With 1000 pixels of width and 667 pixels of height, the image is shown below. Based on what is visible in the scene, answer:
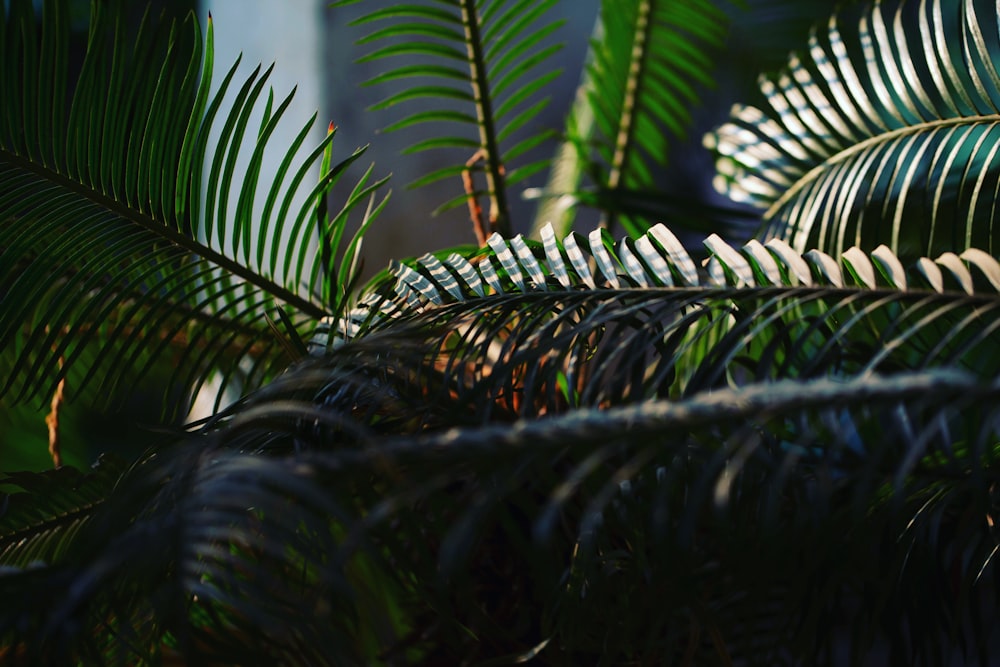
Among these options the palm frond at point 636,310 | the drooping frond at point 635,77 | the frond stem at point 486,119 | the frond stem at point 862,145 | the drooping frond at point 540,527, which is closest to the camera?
the drooping frond at point 540,527

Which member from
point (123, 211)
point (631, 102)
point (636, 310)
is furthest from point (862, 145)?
point (123, 211)

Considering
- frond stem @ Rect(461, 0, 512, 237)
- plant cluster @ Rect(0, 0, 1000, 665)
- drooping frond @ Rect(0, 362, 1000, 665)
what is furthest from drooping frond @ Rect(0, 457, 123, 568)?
frond stem @ Rect(461, 0, 512, 237)

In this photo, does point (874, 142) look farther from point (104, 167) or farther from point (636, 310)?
point (104, 167)

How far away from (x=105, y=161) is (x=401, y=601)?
19.2 inches

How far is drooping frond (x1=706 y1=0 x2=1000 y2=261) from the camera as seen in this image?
81 cm

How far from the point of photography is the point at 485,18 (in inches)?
40.6

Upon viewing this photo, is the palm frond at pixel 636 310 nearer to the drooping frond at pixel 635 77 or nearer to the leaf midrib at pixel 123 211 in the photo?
the leaf midrib at pixel 123 211

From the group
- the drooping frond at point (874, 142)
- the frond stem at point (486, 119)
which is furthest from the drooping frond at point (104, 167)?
the drooping frond at point (874, 142)

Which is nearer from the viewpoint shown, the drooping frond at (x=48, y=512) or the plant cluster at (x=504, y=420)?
the plant cluster at (x=504, y=420)

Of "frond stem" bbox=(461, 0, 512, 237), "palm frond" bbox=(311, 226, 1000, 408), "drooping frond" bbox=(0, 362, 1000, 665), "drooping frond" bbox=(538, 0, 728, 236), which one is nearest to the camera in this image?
"drooping frond" bbox=(0, 362, 1000, 665)

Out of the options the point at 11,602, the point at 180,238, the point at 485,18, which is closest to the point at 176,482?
the point at 11,602

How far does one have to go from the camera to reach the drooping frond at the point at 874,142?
2.66 feet

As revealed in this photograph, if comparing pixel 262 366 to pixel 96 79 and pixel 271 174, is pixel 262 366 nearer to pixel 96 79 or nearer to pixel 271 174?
pixel 96 79

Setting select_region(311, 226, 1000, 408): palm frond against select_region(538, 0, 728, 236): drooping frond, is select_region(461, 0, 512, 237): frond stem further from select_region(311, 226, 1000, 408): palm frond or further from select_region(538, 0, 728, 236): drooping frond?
select_region(311, 226, 1000, 408): palm frond
